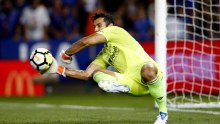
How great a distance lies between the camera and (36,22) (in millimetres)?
19938

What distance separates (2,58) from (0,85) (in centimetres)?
156

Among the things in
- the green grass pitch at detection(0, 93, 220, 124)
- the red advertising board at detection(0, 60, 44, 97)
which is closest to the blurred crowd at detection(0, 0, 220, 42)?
the red advertising board at detection(0, 60, 44, 97)

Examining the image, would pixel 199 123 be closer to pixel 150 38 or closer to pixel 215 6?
pixel 215 6

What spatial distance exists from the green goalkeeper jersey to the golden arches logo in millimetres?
8947

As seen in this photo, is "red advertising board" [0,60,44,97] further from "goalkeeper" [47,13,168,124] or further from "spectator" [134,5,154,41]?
"goalkeeper" [47,13,168,124]

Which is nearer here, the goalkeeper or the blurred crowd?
the goalkeeper

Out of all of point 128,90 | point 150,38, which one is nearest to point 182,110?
point 128,90

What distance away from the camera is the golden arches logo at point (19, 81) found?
18.3 metres

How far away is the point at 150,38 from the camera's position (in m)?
18.9

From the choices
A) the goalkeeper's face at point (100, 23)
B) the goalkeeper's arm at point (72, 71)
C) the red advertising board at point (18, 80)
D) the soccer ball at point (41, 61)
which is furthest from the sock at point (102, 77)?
the red advertising board at point (18, 80)

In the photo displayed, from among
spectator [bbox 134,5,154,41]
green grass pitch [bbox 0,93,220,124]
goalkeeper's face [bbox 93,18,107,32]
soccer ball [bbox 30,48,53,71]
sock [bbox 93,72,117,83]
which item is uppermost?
spectator [bbox 134,5,154,41]

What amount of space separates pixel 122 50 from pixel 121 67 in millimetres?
240

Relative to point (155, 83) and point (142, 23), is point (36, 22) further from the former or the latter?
point (155, 83)

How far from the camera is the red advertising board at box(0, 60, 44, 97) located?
1833cm
